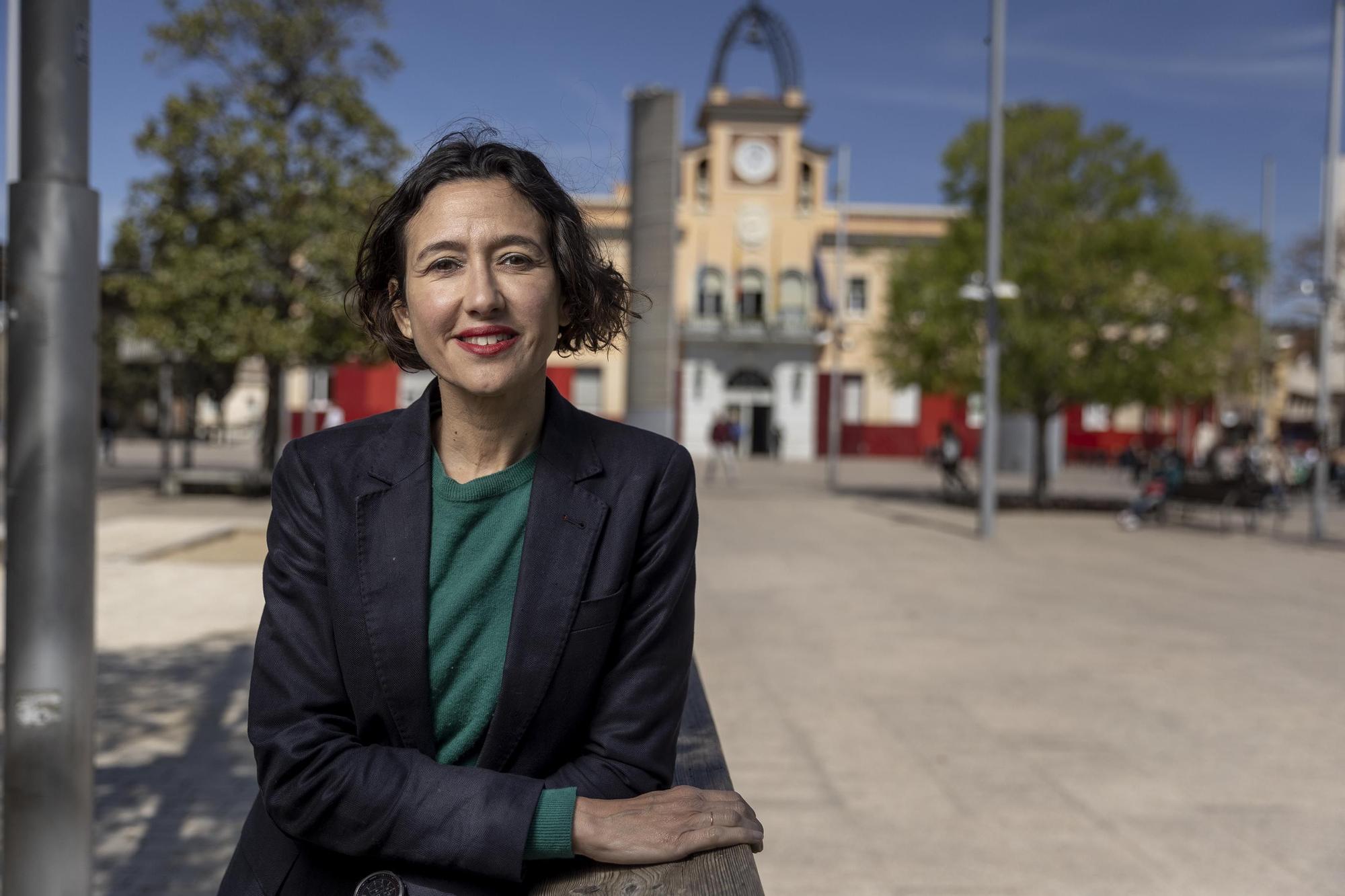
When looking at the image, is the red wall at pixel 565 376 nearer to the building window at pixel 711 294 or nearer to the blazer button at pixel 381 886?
the building window at pixel 711 294

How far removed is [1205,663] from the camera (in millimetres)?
8312

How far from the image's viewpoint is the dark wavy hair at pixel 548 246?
1.99 meters

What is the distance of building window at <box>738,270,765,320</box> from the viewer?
49.7 m

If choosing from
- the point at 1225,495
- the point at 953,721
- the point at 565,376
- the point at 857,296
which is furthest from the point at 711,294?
the point at 953,721

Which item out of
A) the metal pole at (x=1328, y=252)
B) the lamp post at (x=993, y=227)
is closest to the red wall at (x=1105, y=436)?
the metal pole at (x=1328, y=252)

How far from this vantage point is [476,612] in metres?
1.88

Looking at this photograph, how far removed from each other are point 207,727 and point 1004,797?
3.66 m

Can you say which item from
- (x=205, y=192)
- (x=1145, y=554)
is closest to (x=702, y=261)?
(x=205, y=192)

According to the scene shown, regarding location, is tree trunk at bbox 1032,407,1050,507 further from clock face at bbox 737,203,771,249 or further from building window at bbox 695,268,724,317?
clock face at bbox 737,203,771,249

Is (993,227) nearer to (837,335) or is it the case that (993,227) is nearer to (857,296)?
(837,335)

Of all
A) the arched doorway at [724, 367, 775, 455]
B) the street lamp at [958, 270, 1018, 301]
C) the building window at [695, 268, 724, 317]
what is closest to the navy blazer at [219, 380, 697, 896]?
the street lamp at [958, 270, 1018, 301]

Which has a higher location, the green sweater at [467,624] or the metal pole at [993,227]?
the metal pole at [993,227]

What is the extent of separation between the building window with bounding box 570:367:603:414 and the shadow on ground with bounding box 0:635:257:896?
4141 centimetres

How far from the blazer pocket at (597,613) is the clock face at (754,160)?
48.6 m
